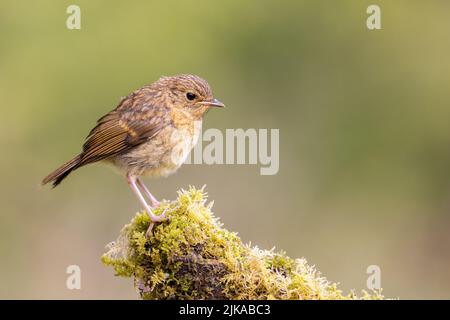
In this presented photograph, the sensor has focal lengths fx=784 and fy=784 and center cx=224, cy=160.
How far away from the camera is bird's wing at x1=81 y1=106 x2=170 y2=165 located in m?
6.61

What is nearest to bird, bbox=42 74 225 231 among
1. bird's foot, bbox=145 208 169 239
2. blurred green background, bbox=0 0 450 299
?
bird's foot, bbox=145 208 169 239

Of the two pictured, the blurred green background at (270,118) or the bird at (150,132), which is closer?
the bird at (150,132)

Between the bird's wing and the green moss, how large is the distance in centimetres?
128

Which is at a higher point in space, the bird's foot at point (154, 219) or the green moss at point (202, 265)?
the bird's foot at point (154, 219)

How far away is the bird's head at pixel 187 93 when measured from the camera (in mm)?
6762

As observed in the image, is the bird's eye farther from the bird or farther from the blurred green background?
the blurred green background

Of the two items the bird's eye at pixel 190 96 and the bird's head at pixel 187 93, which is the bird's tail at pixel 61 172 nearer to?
the bird's head at pixel 187 93

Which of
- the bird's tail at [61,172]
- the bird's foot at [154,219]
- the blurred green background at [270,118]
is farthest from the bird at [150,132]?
the blurred green background at [270,118]

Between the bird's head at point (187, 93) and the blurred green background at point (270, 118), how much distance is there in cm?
534

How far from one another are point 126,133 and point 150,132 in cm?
23

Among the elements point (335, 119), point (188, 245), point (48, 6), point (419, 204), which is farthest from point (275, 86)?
point (188, 245)

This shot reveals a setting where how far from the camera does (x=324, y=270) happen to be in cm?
1180

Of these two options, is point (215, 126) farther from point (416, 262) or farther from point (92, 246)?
point (416, 262)
